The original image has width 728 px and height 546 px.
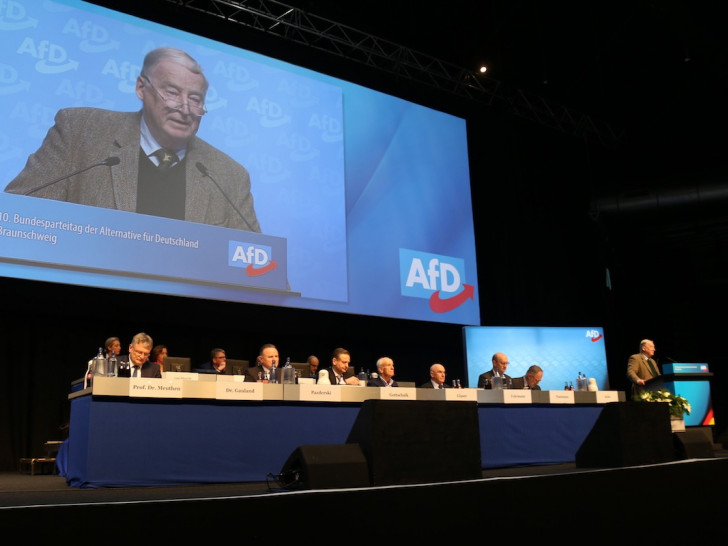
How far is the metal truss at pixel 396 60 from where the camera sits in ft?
25.0

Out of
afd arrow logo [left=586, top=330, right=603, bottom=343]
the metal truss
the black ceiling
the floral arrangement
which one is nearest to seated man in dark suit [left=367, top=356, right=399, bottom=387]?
the floral arrangement

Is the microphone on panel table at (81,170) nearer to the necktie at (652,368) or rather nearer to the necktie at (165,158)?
the necktie at (165,158)

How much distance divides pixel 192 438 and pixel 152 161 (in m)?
3.11

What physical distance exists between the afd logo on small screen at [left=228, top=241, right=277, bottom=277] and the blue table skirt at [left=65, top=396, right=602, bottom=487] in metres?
2.30

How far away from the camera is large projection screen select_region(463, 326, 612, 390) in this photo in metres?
8.29

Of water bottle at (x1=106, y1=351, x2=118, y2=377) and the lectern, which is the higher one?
water bottle at (x1=106, y1=351, x2=118, y2=377)

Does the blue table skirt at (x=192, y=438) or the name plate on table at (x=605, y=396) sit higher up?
the name plate on table at (x=605, y=396)

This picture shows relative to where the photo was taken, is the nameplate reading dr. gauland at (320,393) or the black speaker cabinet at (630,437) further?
the nameplate reading dr. gauland at (320,393)

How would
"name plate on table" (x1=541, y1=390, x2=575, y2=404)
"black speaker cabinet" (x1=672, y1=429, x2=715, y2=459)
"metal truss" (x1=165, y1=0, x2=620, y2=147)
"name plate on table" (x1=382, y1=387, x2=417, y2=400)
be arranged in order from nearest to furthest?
"black speaker cabinet" (x1=672, y1=429, x2=715, y2=459) < "name plate on table" (x1=382, y1=387, x2=417, y2=400) < "name plate on table" (x1=541, y1=390, x2=575, y2=404) < "metal truss" (x1=165, y1=0, x2=620, y2=147)

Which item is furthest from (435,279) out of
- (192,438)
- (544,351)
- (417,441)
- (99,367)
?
(417,441)

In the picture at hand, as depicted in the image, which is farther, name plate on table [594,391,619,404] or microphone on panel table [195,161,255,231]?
microphone on panel table [195,161,255,231]

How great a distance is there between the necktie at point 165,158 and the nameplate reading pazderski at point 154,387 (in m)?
2.87

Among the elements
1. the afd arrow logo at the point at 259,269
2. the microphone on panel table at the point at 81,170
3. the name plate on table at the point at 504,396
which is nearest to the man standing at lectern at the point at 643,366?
the name plate on table at the point at 504,396

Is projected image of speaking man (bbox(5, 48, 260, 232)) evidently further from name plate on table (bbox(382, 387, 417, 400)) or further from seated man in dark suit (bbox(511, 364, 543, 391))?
seated man in dark suit (bbox(511, 364, 543, 391))
